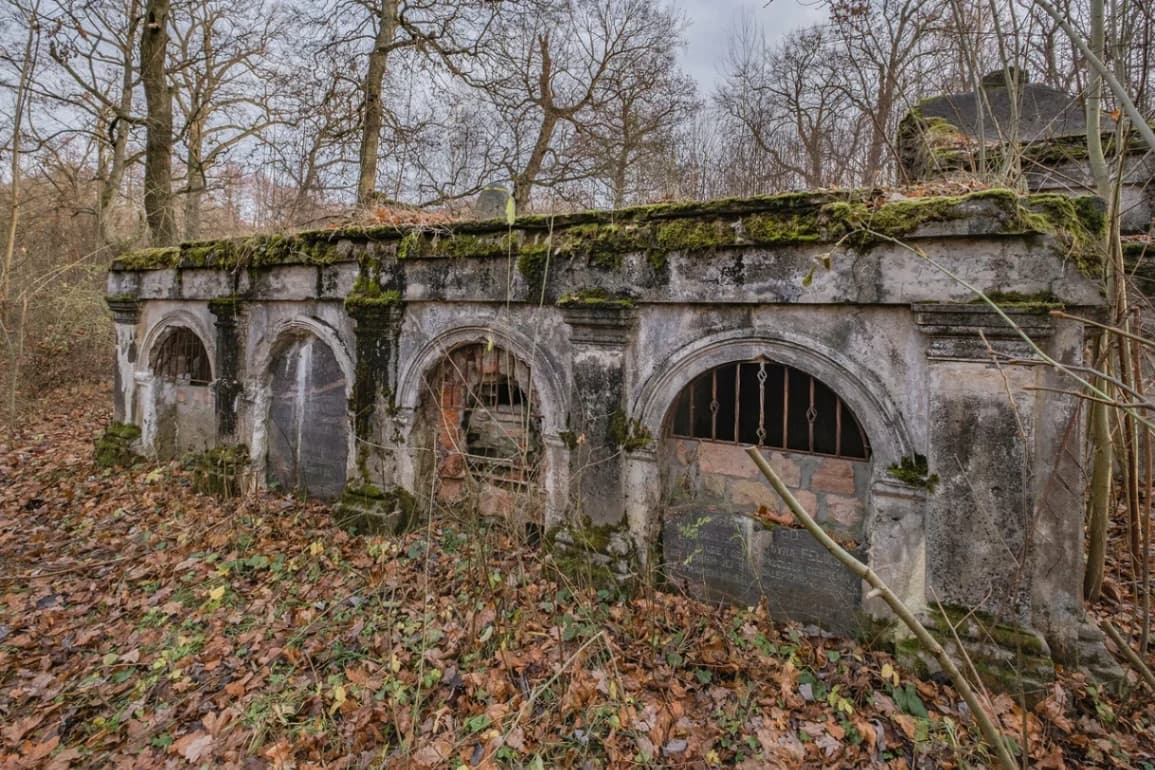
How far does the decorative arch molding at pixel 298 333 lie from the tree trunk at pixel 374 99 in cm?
383

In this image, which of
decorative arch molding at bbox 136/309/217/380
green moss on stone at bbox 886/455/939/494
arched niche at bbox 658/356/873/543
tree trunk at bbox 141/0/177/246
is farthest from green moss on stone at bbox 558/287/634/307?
tree trunk at bbox 141/0/177/246

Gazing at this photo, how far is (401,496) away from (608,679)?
299cm

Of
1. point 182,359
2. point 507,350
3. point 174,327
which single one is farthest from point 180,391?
point 507,350

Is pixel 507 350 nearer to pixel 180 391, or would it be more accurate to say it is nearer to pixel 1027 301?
pixel 1027 301

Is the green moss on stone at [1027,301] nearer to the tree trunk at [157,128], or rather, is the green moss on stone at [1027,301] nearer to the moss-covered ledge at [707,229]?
the moss-covered ledge at [707,229]

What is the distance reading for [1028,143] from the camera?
18.9 ft

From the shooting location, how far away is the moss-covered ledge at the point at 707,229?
3430 mm

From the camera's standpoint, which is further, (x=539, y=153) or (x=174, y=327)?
(x=539, y=153)

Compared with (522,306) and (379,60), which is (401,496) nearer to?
(522,306)

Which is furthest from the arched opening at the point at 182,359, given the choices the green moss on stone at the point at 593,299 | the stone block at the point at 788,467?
the stone block at the point at 788,467

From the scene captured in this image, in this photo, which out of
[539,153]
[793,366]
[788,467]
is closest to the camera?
[793,366]

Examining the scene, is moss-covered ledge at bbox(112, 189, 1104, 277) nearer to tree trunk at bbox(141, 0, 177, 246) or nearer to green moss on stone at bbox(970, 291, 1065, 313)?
green moss on stone at bbox(970, 291, 1065, 313)

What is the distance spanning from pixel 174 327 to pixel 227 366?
1.56m

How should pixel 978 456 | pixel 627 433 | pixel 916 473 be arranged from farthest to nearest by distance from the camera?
pixel 627 433 → pixel 916 473 → pixel 978 456
